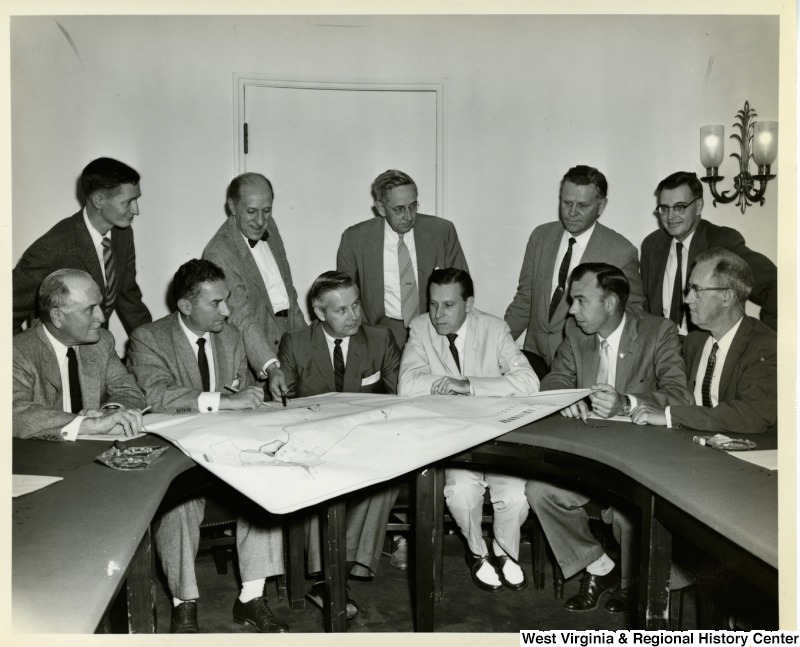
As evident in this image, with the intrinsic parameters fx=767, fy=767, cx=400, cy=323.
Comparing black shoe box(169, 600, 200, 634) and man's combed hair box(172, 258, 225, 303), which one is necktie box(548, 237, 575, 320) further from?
black shoe box(169, 600, 200, 634)

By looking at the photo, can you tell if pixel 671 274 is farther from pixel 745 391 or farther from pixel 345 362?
pixel 345 362

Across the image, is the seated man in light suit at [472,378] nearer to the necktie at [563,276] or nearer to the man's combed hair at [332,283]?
the man's combed hair at [332,283]

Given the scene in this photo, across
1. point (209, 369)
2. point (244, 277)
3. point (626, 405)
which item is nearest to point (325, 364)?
point (209, 369)

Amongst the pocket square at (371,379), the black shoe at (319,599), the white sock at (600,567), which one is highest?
the pocket square at (371,379)

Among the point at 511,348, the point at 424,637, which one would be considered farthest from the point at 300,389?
the point at 424,637

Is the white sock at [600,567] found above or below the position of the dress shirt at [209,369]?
below

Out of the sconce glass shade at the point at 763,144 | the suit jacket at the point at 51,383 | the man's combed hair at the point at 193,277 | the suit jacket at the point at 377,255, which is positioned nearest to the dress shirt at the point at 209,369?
the man's combed hair at the point at 193,277

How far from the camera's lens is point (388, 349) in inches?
143

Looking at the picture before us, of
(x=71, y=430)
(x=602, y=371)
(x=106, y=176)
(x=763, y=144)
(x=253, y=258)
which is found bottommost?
(x=71, y=430)

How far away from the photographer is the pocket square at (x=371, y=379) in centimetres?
356

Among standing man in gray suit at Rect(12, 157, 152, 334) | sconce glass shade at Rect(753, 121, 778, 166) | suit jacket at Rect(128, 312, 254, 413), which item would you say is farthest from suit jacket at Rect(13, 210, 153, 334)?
sconce glass shade at Rect(753, 121, 778, 166)

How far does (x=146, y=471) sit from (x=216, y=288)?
43.8 inches

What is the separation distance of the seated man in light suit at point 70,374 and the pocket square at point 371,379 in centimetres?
100

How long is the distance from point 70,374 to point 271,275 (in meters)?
1.43
